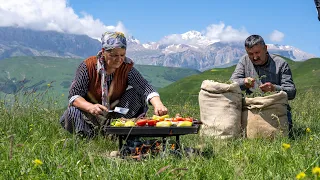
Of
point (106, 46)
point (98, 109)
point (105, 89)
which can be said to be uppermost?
point (106, 46)

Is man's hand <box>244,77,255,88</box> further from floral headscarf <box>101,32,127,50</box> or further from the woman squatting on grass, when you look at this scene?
floral headscarf <box>101,32,127,50</box>

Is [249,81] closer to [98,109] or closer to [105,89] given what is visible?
[105,89]

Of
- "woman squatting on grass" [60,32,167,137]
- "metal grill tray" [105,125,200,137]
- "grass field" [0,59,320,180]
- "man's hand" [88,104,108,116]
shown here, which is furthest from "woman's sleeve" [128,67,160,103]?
"metal grill tray" [105,125,200,137]

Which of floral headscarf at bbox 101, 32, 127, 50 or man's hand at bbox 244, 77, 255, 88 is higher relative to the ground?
floral headscarf at bbox 101, 32, 127, 50

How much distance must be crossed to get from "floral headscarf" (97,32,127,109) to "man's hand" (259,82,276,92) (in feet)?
7.59

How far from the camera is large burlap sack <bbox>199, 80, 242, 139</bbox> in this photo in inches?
254

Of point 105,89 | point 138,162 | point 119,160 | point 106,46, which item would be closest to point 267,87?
point 105,89

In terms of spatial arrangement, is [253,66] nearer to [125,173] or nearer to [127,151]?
[127,151]

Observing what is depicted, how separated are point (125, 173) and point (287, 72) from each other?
173 inches

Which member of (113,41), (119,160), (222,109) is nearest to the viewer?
(119,160)

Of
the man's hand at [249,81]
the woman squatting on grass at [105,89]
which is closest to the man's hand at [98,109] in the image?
the woman squatting on grass at [105,89]

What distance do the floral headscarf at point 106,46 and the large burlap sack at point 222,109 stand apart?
163 cm

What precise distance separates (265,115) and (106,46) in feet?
8.62

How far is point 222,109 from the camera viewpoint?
6500mm
